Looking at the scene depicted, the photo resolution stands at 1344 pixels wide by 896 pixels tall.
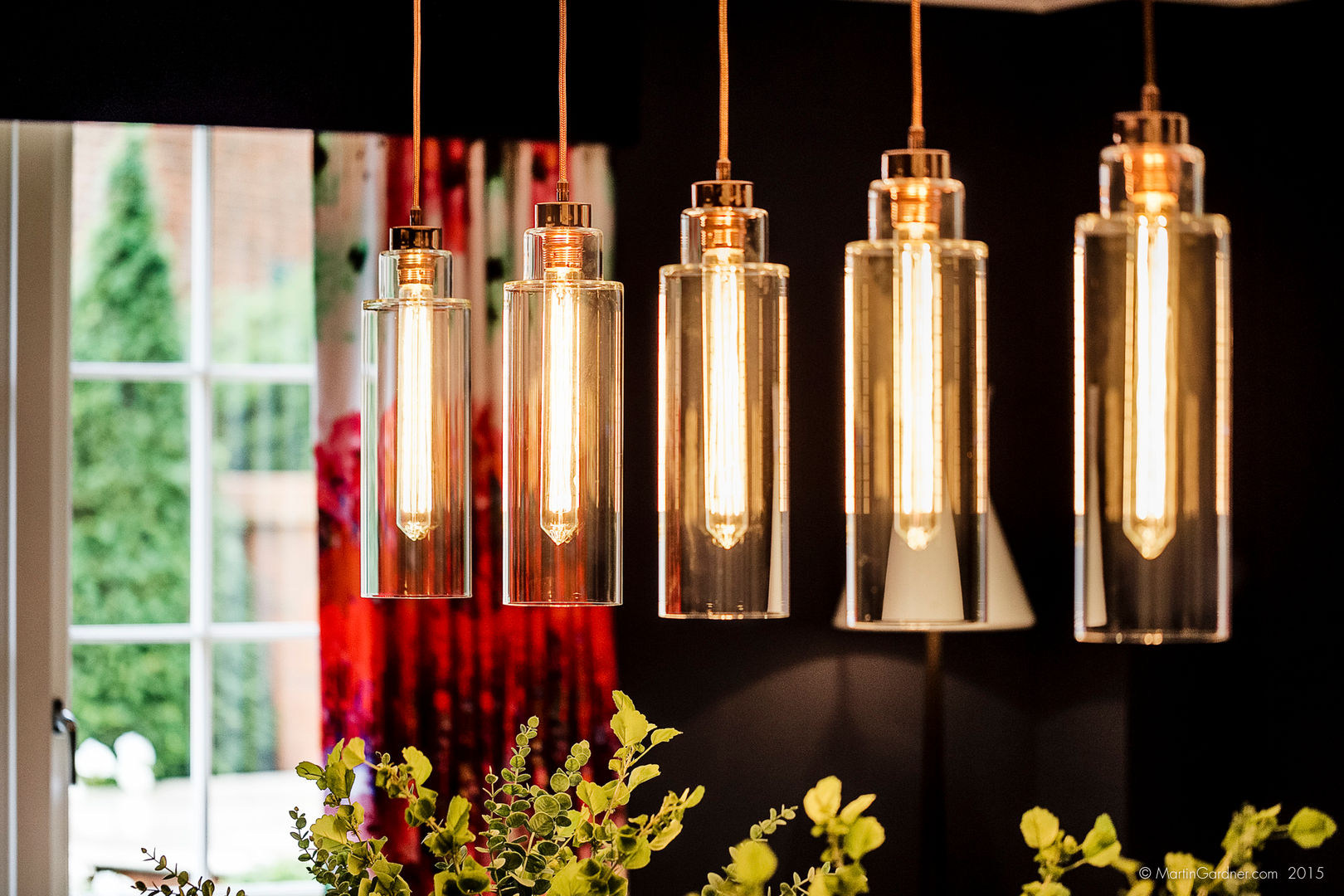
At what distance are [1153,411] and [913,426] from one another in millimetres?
146

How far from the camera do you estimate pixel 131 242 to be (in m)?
3.11

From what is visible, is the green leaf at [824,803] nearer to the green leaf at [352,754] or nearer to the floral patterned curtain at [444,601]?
the green leaf at [352,754]

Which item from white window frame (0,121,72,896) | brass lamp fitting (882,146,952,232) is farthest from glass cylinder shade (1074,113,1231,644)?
white window frame (0,121,72,896)

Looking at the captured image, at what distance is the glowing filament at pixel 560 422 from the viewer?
A: 41.1 inches

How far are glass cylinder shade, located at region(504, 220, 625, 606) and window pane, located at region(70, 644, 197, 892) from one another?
7.53 feet

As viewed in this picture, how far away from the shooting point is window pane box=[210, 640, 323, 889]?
3080mm

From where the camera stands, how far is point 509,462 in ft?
3.46

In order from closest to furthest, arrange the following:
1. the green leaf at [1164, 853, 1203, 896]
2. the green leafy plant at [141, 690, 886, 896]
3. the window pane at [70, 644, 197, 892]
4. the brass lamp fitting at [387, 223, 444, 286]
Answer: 1. the green leaf at [1164, 853, 1203, 896]
2. the green leafy plant at [141, 690, 886, 896]
3. the brass lamp fitting at [387, 223, 444, 286]
4. the window pane at [70, 644, 197, 892]

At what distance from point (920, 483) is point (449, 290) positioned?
49 cm

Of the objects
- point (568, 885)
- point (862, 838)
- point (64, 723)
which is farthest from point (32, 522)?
point (862, 838)

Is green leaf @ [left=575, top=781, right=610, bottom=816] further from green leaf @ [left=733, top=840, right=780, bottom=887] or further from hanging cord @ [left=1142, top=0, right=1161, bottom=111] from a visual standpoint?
hanging cord @ [left=1142, top=0, right=1161, bottom=111]

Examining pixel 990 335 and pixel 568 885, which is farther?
pixel 990 335

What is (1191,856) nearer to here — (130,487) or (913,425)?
(913,425)

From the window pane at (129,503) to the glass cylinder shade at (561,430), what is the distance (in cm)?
227
